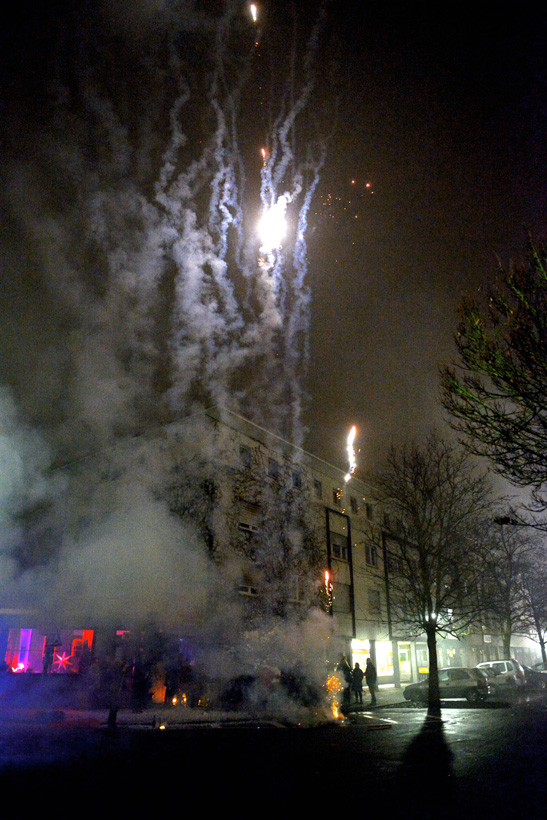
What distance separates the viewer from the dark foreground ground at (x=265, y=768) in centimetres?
537

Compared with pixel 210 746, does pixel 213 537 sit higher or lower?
higher

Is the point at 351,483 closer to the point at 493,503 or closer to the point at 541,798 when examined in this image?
the point at 493,503

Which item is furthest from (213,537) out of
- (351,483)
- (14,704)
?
(351,483)

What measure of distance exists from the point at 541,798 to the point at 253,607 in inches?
509

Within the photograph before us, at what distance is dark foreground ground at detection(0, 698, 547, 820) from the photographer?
5.37 metres

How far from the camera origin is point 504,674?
23922 millimetres

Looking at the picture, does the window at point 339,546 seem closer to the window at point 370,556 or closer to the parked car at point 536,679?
the window at point 370,556

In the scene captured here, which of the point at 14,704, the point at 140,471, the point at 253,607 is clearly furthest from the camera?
the point at 253,607

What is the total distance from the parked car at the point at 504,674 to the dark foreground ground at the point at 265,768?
42.0 ft

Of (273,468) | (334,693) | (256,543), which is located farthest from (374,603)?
(334,693)

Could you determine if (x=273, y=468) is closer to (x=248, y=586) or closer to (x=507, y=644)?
(x=248, y=586)

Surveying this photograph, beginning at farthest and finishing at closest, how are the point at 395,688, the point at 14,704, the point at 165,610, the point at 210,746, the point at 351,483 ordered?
1. the point at 351,483
2. the point at 395,688
3. the point at 165,610
4. the point at 14,704
5. the point at 210,746

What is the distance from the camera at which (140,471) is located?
639 inches

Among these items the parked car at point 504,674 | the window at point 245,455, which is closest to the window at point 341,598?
the parked car at point 504,674
